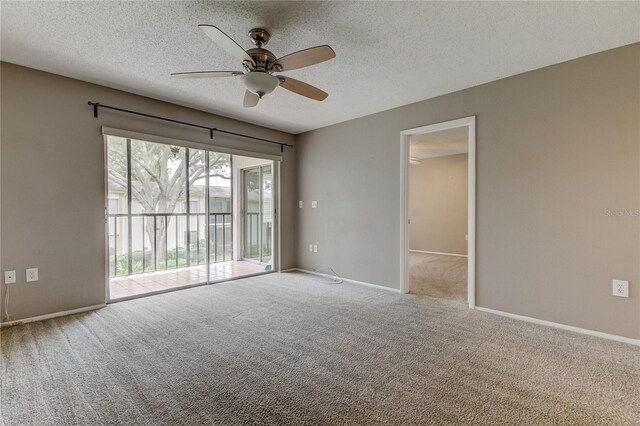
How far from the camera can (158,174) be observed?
5.02 meters

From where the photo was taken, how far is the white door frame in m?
3.26

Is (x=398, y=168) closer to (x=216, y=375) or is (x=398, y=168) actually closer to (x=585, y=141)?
(x=585, y=141)

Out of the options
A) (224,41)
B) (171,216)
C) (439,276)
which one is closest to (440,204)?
(439,276)

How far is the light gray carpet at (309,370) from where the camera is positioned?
5.26 feet

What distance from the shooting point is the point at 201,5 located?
1.95 m

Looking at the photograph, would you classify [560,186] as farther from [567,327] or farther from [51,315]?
[51,315]

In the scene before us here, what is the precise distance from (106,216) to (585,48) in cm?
496

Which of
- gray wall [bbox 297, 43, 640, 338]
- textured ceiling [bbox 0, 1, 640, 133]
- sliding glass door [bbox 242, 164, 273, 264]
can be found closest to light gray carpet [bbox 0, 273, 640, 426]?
gray wall [bbox 297, 43, 640, 338]

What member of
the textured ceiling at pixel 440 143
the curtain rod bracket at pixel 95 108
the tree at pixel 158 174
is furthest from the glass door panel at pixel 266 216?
the curtain rod bracket at pixel 95 108

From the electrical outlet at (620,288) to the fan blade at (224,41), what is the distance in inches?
138

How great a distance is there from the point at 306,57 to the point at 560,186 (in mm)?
2585

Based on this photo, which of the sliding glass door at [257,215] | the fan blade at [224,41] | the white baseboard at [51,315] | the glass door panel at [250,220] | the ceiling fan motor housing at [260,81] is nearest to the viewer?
the fan blade at [224,41]

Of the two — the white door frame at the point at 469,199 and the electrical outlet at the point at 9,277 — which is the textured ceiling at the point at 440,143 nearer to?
the white door frame at the point at 469,199

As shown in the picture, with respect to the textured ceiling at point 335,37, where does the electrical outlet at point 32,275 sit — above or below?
below
